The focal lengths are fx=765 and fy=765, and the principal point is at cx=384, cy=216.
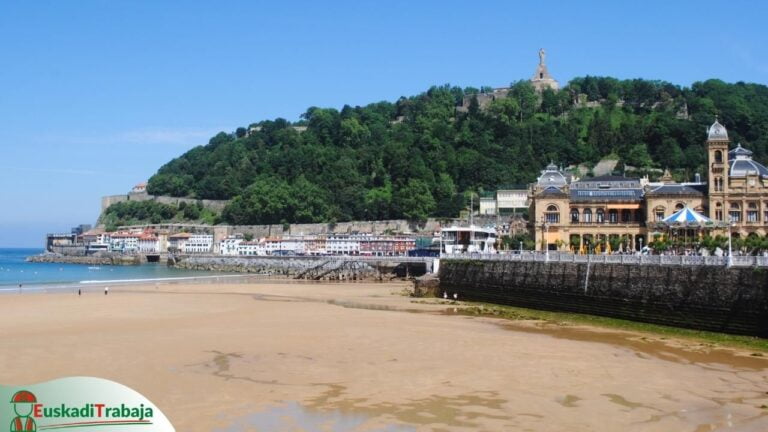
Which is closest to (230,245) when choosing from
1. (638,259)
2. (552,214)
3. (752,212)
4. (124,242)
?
(124,242)

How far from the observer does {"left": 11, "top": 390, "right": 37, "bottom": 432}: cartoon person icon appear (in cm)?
1080

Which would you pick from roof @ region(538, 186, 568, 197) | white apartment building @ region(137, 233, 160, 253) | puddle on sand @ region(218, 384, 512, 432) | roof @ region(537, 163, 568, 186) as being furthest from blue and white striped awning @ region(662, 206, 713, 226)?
white apartment building @ region(137, 233, 160, 253)

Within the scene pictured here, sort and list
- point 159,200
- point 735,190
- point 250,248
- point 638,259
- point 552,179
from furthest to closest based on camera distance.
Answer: point 159,200 → point 250,248 → point 552,179 → point 735,190 → point 638,259

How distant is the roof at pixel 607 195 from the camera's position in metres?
66.7

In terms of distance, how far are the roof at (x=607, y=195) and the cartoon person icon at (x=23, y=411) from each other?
6075 centimetres

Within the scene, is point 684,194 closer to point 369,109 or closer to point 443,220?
point 443,220

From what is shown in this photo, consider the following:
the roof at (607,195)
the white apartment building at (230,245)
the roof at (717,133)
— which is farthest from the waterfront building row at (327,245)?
the roof at (717,133)

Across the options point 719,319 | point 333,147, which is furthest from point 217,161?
point 719,319

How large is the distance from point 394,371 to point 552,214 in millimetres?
48708

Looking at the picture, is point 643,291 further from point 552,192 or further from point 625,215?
point 552,192

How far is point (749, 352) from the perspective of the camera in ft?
80.3

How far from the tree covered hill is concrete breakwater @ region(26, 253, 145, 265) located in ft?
71.6

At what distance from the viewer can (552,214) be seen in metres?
67.6

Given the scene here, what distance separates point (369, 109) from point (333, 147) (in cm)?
2527
